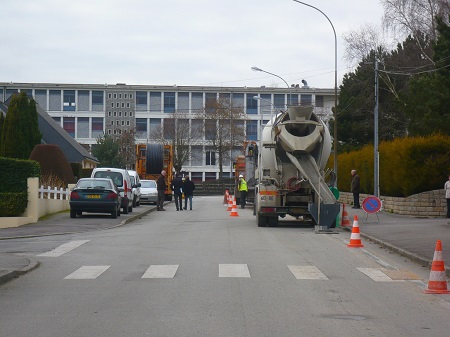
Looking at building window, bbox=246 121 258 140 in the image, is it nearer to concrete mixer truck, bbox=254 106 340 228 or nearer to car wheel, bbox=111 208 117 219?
car wheel, bbox=111 208 117 219

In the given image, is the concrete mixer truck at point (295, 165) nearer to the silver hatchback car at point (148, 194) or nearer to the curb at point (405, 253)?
the curb at point (405, 253)

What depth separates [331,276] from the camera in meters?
13.7

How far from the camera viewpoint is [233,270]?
14.3 m

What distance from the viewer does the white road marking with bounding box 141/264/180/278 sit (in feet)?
44.6

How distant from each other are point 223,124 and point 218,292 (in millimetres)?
77432

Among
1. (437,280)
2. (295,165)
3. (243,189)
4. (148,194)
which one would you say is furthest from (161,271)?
(148,194)

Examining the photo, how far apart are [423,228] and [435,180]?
7.71 meters

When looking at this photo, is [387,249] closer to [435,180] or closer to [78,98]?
[435,180]

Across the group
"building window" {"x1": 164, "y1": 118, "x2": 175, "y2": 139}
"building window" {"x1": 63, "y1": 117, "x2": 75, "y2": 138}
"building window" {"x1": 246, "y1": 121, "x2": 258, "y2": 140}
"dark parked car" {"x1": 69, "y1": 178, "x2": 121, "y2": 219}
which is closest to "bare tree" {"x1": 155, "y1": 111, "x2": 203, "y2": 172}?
"building window" {"x1": 164, "y1": 118, "x2": 175, "y2": 139}

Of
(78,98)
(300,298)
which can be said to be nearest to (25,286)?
(300,298)

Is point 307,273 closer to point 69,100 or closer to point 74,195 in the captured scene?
point 74,195

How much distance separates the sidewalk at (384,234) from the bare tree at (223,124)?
56.1 m

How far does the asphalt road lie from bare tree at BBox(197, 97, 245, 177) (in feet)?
223

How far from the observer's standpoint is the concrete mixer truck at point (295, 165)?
2509 cm
